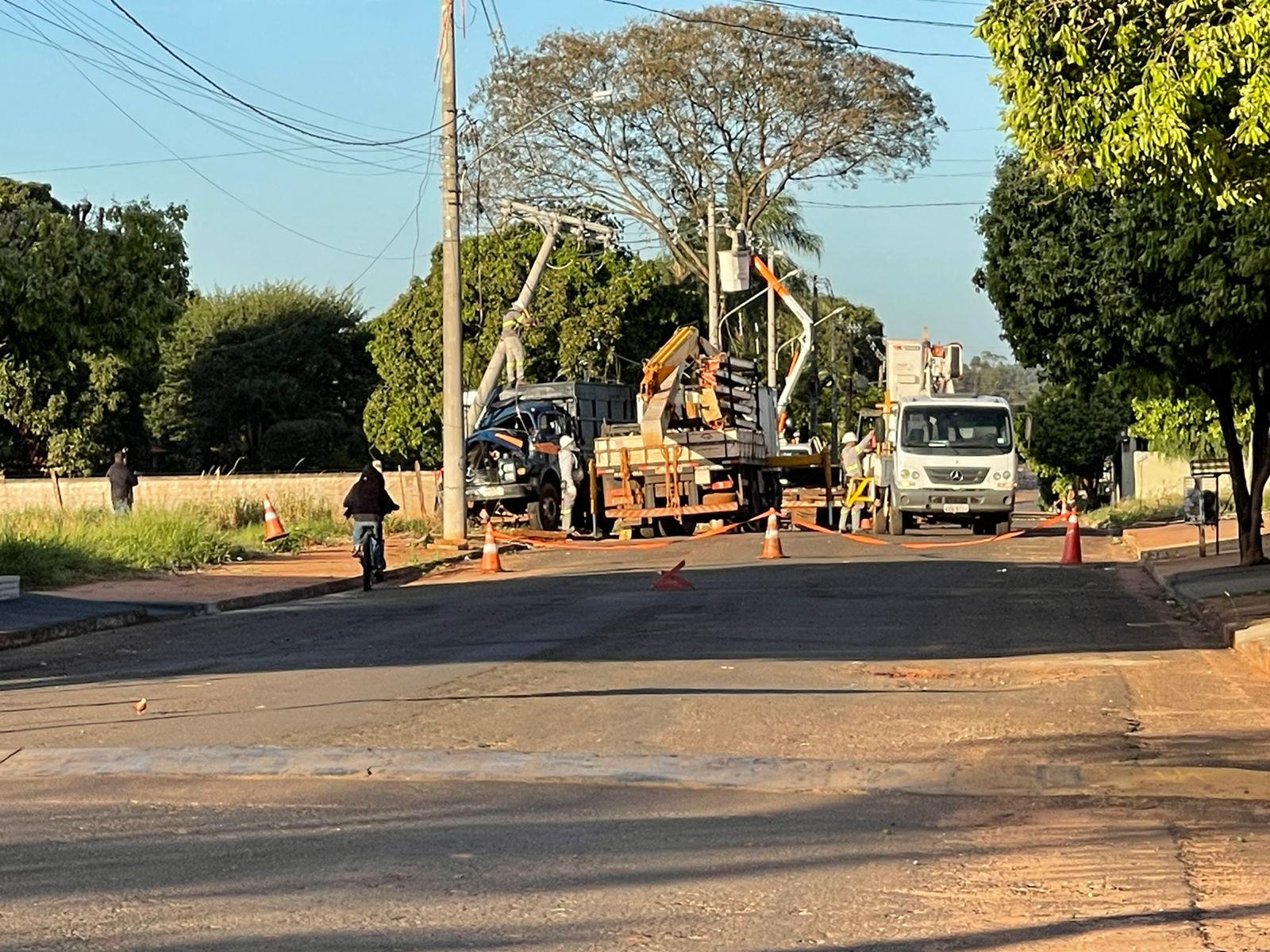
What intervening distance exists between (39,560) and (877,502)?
18711mm

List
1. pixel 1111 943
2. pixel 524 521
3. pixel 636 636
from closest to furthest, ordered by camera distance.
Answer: pixel 1111 943 → pixel 636 636 → pixel 524 521

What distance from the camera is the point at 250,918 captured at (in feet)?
20.8

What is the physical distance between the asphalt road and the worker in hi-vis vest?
23529 millimetres

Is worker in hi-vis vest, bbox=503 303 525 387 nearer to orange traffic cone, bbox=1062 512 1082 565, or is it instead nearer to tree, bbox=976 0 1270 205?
orange traffic cone, bbox=1062 512 1082 565

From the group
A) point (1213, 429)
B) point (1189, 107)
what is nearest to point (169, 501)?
point (1213, 429)

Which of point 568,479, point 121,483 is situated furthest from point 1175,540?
point 121,483

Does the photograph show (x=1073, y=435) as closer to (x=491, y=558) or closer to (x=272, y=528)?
(x=272, y=528)

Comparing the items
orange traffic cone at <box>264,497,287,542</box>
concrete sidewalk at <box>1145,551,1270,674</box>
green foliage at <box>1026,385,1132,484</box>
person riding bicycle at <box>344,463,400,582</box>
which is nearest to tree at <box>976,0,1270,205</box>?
Result: concrete sidewalk at <box>1145,551,1270,674</box>

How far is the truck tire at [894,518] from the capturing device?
34.5m

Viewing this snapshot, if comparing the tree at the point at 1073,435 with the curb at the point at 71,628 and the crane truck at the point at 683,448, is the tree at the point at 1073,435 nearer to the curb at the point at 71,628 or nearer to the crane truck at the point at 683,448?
the crane truck at the point at 683,448

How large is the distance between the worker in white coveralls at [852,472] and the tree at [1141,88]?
2612 cm

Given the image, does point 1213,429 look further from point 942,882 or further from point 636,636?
point 942,882

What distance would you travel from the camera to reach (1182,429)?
4397 cm

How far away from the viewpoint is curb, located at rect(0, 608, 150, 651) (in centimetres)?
1733
